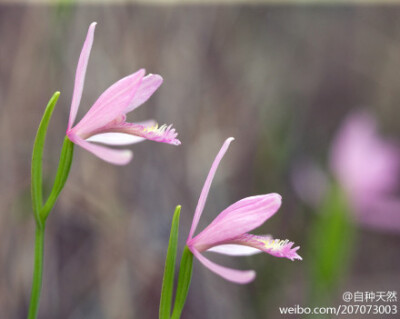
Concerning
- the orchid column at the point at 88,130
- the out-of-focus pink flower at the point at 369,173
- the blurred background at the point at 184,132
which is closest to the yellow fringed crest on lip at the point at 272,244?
the orchid column at the point at 88,130

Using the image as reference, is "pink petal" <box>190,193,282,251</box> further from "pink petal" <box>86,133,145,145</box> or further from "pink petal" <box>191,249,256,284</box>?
"pink petal" <box>86,133,145,145</box>

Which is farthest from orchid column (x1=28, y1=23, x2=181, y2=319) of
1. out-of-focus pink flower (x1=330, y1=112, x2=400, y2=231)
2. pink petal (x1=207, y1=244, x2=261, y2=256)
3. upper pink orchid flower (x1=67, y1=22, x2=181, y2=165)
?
out-of-focus pink flower (x1=330, y1=112, x2=400, y2=231)

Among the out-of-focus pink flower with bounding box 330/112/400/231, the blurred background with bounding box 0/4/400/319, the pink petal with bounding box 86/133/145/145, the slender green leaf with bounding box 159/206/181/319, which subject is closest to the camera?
the slender green leaf with bounding box 159/206/181/319

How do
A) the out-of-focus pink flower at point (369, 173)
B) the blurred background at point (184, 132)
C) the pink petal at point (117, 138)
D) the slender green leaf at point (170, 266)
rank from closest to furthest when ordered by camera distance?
the slender green leaf at point (170, 266) < the pink petal at point (117, 138) < the out-of-focus pink flower at point (369, 173) < the blurred background at point (184, 132)

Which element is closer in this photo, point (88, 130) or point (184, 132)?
point (88, 130)

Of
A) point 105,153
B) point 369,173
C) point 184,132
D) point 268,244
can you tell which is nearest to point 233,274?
point 268,244

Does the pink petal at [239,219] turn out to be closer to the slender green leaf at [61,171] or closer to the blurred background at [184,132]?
the slender green leaf at [61,171]

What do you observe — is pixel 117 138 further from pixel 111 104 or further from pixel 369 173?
pixel 369 173
